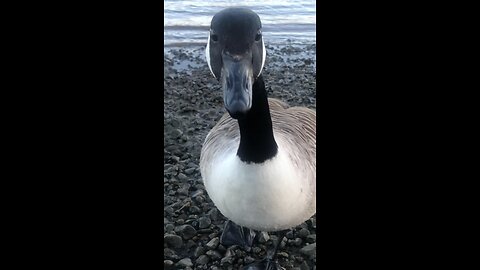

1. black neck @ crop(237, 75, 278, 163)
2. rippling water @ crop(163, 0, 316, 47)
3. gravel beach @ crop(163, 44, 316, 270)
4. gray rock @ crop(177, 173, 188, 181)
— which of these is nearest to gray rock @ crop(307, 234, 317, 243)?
gravel beach @ crop(163, 44, 316, 270)

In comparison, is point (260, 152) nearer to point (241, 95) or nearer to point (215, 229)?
point (241, 95)

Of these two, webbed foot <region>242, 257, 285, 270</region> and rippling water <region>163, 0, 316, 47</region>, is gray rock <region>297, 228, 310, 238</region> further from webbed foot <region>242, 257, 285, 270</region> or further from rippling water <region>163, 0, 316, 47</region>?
rippling water <region>163, 0, 316, 47</region>

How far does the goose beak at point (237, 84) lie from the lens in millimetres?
1179

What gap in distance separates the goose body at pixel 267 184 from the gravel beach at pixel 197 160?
0.26 meters

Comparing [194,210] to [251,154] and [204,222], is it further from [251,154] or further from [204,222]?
[251,154]

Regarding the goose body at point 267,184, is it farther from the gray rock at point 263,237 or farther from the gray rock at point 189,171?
the gray rock at point 189,171

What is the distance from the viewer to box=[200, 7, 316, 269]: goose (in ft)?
4.09

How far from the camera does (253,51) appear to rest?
128 cm

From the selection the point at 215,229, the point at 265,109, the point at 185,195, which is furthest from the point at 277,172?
the point at 185,195

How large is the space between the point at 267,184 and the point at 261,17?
77 cm

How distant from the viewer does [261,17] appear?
6.21 feet

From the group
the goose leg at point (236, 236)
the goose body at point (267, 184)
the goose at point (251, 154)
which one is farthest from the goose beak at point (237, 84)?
the goose leg at point (236, 236)

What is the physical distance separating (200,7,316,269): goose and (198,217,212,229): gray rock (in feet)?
0.49
